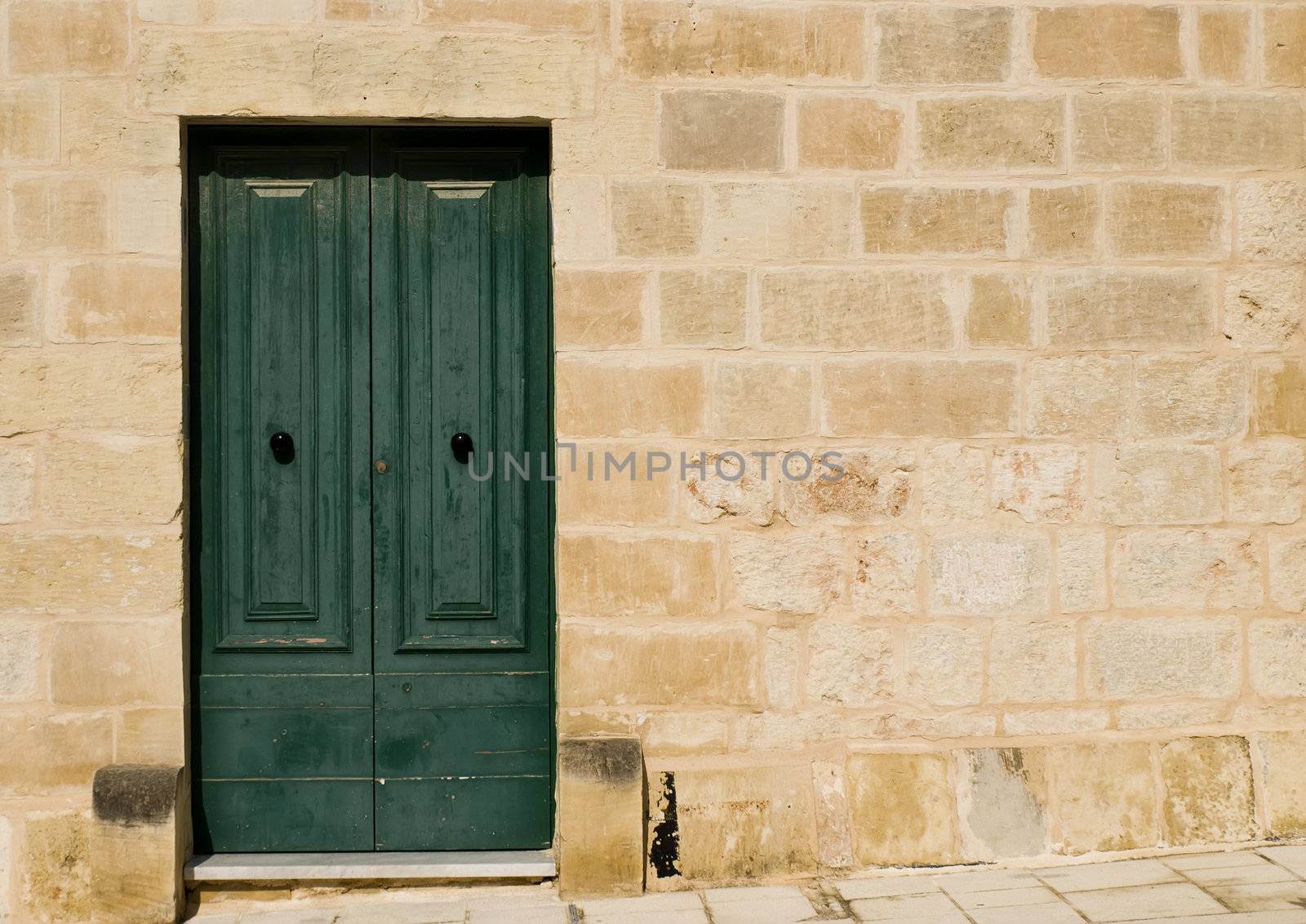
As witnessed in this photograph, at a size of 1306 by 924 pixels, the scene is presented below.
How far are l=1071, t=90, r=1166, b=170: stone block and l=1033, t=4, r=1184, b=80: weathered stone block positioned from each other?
2.6 inches

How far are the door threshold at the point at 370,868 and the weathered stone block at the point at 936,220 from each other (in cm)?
212

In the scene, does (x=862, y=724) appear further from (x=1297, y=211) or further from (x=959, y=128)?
(x=1297, y=211)

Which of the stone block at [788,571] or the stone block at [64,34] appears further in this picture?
the stone block at [788,571]

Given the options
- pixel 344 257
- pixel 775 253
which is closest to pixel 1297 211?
pixel 775 253

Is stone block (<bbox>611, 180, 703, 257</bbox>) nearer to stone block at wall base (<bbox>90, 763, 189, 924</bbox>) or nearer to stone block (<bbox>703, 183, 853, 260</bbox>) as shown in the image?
stone block (<bbox>703, 183, 853, 260</bbox>)

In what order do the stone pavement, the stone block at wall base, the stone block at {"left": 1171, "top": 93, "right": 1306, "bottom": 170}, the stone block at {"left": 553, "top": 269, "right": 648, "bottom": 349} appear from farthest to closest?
the stone block at {"left": 1171, "top": 93, "right": 1306, "bottom": 170} < the stone block at {"left": 553, "top": 269, "right": 648, "bottom": 349} < the stone block at wall base < the stone pavement

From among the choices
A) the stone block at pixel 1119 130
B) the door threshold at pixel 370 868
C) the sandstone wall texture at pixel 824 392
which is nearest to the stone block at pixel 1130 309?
the sandstone wall texture at pixel 824 392

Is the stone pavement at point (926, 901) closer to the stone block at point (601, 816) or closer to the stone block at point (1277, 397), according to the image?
the stone block at point (601, 816)

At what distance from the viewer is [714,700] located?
348 centimetres

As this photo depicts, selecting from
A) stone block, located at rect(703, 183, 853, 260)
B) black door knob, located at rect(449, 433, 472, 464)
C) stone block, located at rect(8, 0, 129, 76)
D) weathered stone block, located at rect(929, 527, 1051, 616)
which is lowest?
weathered stone block, located at rect(929, 527, 1051, 616)

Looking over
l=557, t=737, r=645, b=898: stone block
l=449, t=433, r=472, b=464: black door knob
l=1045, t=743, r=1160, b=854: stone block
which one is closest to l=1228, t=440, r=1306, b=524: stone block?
l=1045, t=743, r=1160, b=854: stone block

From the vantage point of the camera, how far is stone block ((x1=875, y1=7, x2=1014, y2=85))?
11.4 feet

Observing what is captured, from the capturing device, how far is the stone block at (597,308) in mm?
3426

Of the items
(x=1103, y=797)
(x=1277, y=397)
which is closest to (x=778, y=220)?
(x=1277, y=397)
